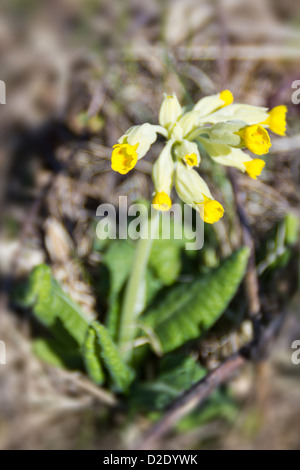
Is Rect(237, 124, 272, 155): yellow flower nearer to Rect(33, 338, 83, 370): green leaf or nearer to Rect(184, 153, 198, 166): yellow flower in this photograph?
Rect(184, 153, 198, 166): yellow flower

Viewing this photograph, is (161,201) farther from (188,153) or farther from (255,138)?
(255,138)

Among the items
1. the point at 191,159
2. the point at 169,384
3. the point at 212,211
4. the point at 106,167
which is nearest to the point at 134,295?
the point at 169,384

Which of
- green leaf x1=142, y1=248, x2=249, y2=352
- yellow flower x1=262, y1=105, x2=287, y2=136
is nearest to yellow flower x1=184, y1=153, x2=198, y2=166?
yellow flower x1=262, y1=105, x2=287, y2=136

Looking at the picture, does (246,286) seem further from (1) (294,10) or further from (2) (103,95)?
(1) (294,10)

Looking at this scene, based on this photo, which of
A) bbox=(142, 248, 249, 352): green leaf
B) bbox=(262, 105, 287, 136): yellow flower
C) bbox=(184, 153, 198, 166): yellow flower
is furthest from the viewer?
bbox=(142, 248, 249, 352): green leaf

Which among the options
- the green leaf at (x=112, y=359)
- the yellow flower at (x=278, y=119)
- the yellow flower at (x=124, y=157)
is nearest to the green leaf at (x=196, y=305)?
the green leaf at (x=112, y=359)

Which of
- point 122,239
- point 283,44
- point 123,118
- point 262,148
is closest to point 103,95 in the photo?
point 123,118

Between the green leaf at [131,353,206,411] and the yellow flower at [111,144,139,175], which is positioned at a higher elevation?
the yellow flower at [111,144,139,175]
